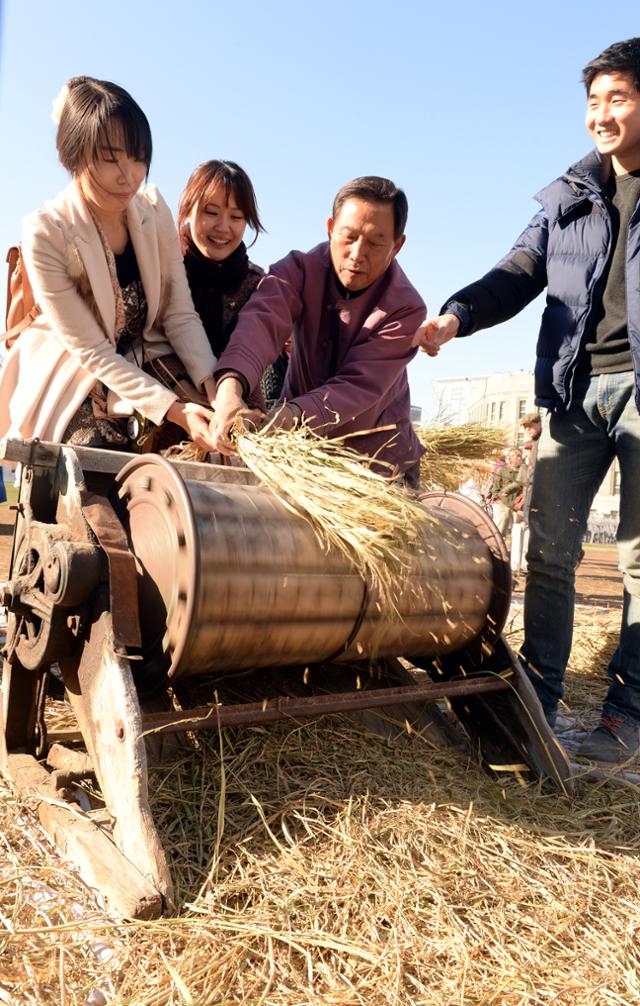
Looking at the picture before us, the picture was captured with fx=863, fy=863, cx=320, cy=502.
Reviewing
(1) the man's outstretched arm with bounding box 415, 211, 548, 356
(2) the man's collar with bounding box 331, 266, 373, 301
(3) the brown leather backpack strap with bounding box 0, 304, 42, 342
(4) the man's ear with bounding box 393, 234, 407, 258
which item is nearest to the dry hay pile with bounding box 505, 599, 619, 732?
(1) the man's outstretched arm with bounding box 415, 211, 548, 356

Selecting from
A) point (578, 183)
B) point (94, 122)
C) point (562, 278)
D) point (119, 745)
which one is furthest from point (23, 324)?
point (578, 183)

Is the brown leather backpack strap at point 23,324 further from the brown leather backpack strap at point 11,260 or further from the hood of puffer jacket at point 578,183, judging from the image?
the hood of puffer jacket at point 578,183

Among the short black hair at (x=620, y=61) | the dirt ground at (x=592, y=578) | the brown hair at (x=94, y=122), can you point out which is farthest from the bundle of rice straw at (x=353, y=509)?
the dirt ground at (x=592, y=578)

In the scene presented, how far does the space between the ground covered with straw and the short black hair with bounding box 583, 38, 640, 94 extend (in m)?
2.67

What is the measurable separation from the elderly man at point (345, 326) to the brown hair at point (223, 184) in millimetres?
425

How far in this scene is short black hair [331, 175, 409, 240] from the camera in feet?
10.7

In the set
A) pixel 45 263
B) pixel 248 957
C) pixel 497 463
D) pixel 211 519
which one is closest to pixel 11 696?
pixel 211 519

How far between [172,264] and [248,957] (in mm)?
2581

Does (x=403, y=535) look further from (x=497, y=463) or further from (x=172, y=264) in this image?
(x=497, y=463)

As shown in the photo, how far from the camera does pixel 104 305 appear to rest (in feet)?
10.5

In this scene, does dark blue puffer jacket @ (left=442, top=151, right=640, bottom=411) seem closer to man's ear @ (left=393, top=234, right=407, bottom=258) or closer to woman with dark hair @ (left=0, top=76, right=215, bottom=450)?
man's ear @ (left=393, top=234, right=407, bottom=258)

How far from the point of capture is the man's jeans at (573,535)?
3490 millimetres

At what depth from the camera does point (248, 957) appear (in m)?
1.83

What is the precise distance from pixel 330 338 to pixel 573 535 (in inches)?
51.6
